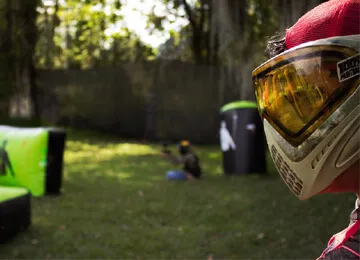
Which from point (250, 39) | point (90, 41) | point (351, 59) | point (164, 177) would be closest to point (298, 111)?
point (351, 59)

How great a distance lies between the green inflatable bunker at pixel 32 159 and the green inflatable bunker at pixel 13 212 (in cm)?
153

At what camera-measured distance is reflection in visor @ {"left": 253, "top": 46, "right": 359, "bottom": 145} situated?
1280 millimetres

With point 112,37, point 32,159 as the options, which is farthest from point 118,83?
point 32,159

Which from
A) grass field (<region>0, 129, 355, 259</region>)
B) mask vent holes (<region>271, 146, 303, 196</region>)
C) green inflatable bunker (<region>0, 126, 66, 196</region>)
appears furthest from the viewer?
green inflatable bunker (<region>0, 126, 66, 196</region>)

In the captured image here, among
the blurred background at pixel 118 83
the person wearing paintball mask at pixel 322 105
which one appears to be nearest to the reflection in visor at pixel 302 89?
the person wearing paintball mask at pixel 322 105

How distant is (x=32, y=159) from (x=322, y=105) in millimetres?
6197

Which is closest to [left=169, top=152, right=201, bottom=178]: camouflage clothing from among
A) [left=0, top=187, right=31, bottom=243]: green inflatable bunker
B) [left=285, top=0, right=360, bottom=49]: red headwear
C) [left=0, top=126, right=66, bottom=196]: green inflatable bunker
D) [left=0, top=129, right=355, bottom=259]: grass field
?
[left=0, top=129, right=355, bottom=259]: grass field

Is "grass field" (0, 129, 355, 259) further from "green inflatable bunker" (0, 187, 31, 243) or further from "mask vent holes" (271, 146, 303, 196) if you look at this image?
"mask vent holes" (271, 146, 303, 196)

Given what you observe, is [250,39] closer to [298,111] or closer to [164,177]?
[164,177]

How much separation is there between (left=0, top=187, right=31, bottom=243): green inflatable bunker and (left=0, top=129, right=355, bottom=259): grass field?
0.36 feet

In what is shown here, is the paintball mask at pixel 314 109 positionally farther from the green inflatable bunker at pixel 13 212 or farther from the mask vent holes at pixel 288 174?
the green inflatable bunker at pixel 13 212

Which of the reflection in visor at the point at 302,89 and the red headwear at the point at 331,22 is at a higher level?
the red headwear at the point at 331,22

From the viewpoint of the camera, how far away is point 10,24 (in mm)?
16281

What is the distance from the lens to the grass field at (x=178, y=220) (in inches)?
195
